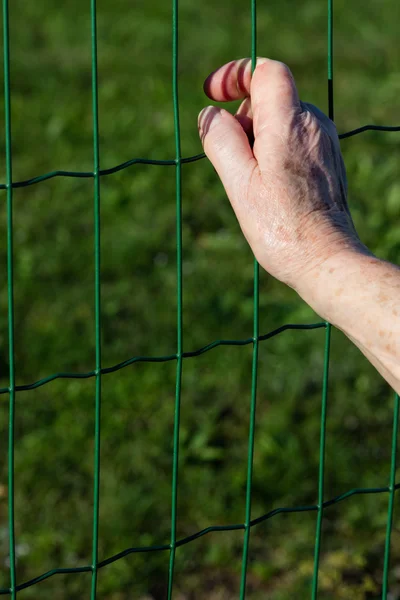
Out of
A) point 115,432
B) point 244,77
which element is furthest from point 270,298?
point 244,77

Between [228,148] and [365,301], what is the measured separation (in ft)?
1.30

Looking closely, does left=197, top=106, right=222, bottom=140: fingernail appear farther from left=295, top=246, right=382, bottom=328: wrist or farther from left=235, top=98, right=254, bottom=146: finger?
left=295, top=246, right=382, bottom=328: wrist

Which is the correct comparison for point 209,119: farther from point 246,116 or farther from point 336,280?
point 336,280

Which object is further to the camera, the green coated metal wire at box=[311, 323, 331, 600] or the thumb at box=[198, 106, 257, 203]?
the green coated metal wire at box=[311, 323, 331, 600]

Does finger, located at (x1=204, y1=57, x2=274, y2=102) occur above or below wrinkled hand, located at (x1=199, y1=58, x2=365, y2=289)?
above

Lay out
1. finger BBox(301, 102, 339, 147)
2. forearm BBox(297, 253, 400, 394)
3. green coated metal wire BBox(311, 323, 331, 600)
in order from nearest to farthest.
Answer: forearm BBox(297, 253, 400, 394) → finger BBox(301, 102, 339, 147) → green coated metal wire BBox(311, 323, 331, 600)

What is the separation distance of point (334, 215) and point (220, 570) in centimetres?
153

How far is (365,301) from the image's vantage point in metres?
1.55

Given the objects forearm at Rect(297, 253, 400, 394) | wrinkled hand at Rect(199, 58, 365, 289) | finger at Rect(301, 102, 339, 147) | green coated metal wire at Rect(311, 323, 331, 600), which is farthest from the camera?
green coated metal wire at Rect(311, 323, 331, 600)

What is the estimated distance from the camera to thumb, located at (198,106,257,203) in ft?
5.55

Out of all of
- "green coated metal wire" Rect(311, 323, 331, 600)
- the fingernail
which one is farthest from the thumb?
"green coated metal wire" Rect(311, 323, 331, 600)

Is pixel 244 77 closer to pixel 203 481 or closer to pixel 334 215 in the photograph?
pixel 334 215

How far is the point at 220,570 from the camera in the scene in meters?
2.87

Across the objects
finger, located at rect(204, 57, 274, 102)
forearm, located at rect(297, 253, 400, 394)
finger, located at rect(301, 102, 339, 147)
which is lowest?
forearm, located at rect(297, 253, 400, 394)
